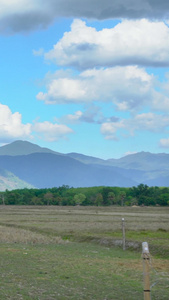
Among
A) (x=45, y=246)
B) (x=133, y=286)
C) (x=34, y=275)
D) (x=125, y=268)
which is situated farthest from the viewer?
(x=45, y=246)

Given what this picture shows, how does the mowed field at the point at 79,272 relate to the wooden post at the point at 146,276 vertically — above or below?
below

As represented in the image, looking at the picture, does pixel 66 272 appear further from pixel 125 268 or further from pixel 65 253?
pixel 65 253

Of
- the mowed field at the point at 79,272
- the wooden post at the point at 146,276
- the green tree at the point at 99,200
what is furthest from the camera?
the green tree at the point at 99,200

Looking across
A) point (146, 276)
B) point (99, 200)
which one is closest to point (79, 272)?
point (146, 276)

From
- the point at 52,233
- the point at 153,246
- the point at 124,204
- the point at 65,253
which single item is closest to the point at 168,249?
the point at 153,246

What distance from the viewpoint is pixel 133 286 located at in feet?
55.1

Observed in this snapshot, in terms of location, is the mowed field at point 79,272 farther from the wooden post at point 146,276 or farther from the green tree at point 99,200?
the green tree at point 99,200

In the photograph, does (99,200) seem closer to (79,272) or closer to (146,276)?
(79,272)

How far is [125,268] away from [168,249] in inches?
259

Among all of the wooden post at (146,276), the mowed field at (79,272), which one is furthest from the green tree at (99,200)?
the wooden post at (146,276)

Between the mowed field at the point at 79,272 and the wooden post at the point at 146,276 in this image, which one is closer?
the wooden post at the point at 146,276

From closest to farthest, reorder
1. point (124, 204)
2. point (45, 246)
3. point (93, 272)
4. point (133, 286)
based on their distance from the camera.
→ point (133, 286)
point (93, 272)
point (45, 246)
point (124, 204)

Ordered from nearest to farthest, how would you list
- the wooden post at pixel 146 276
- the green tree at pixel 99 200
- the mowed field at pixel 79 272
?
the wooden post at pixel 146 276 → the mowed field at pixel 79 272 → the green tree at pixel 99 200

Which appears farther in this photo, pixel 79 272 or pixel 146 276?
pixel 79 272
